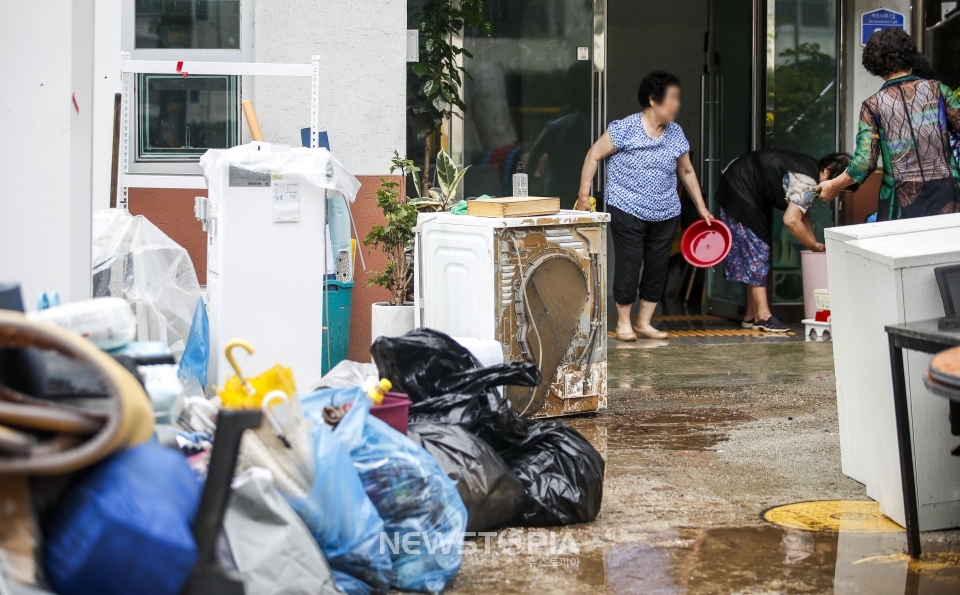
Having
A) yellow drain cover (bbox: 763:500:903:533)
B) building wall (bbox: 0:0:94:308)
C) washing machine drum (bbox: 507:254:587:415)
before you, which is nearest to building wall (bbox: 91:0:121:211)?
building wall (bbox: 0:0:94:308)

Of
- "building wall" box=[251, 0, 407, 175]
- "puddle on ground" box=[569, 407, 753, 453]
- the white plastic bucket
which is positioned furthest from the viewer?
the white plastic bucket

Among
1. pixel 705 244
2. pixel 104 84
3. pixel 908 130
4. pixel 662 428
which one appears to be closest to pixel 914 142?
pixel 908 130

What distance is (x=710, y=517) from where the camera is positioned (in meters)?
3.99

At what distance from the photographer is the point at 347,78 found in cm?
696

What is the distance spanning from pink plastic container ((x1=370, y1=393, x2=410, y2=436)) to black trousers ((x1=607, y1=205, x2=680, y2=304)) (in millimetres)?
4443

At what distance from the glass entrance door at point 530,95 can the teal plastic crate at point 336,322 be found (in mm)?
2835

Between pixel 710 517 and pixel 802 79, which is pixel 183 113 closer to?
pixel 710 517

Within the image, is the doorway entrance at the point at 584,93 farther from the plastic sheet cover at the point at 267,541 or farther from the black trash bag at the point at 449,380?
the plastic sheet cover at the point at 267,541

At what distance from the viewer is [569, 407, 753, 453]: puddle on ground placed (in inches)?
202

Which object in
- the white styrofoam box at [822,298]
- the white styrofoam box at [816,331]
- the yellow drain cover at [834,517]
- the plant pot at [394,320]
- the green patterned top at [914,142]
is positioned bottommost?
the yellow drain cover at [834,517]

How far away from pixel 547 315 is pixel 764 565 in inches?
84.6

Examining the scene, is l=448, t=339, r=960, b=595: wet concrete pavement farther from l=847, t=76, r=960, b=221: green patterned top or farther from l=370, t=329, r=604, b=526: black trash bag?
l=847, t=76, r=960, b=221: green patterned top

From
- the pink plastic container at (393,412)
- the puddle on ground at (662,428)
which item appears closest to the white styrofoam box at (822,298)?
the puddle on ground at (662,428)

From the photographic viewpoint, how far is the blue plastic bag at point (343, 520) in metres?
2.95
